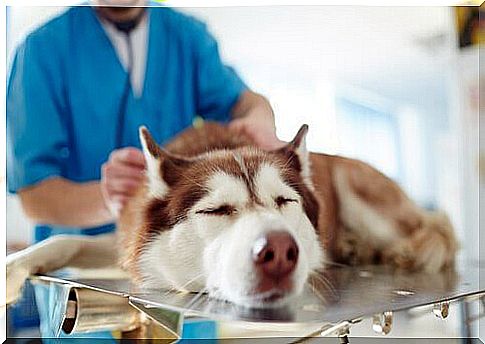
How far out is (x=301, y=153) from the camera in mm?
1345

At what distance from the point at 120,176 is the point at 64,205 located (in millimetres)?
117

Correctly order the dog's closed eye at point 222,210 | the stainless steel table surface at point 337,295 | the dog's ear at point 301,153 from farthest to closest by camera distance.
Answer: the dog's ear at point 301,153
the dog's closed eye at point 222,210
the stainless steel table surface at point 337,295

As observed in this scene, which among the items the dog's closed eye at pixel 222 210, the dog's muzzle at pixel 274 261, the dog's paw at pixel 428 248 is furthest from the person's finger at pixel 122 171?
the dog's paw at pixel 428 248

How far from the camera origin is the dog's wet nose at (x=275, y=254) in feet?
3.73

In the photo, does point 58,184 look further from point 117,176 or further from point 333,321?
point 333,321

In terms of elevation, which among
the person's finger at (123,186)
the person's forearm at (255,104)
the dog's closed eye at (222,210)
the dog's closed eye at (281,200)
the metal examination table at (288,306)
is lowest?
the metal examination table at (288,306)

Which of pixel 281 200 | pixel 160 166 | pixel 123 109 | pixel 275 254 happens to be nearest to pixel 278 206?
pixel 281 200

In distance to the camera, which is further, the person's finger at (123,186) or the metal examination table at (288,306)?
the person's finger at (123,186)

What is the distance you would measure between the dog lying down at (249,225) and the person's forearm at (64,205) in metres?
0.03

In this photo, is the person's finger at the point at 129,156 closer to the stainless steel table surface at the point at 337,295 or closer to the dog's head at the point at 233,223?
the dog's head at the point at 233,223

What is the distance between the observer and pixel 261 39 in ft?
4.50

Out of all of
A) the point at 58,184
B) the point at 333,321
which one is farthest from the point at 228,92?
the point at 333,321

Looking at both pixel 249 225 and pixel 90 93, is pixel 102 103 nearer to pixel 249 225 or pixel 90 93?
pixel 90 93

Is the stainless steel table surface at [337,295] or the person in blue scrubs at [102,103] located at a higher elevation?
the person in blue scrubs at [102,103]
